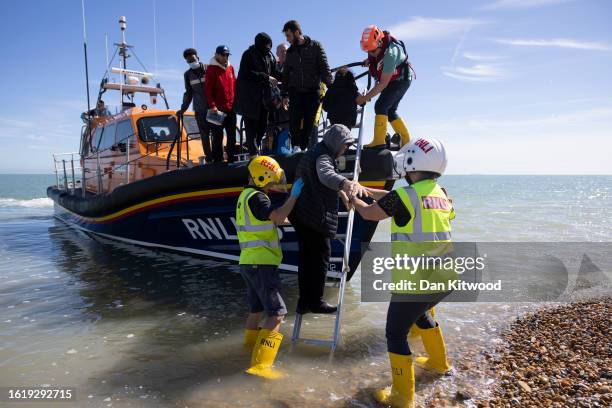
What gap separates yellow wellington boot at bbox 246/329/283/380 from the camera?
10.1 feet

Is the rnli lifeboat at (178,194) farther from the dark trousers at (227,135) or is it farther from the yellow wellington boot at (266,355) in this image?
the yellow wellington boot at (266,355)

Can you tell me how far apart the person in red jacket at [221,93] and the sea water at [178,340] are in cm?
194

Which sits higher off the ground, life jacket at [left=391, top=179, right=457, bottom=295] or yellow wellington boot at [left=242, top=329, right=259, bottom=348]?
life jacket at [left=391, top=179, right=457, bottom=295]

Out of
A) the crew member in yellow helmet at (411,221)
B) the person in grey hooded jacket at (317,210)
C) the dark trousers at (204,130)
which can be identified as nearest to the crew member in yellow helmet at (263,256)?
the person in grey hooded jacket at (317,210)

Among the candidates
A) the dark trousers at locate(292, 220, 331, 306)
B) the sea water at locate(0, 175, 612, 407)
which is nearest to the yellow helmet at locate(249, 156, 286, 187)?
the dark trousers at locate(292, 220, 331, 306)

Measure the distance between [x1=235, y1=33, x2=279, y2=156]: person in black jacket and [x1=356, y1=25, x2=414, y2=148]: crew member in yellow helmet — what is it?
1.06m

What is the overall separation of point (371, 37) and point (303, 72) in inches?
29.3

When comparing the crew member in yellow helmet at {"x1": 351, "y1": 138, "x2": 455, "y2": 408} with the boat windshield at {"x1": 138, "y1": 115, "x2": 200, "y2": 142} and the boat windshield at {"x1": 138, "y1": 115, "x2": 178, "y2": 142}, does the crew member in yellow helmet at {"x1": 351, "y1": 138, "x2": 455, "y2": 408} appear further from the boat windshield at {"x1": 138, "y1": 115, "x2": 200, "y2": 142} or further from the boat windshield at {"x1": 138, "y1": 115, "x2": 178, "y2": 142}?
the boat windshield at {"x1": 138, "y1": 115, "x2": 178, "y2": 142}

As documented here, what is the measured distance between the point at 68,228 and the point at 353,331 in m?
10.3

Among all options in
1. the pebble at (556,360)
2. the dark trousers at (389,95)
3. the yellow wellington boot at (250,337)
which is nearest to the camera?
the pebble at (556,360)

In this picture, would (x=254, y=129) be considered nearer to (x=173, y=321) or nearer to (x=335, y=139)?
(x=335, y=139)

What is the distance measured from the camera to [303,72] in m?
4.25

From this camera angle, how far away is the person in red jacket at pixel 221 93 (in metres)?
4.84

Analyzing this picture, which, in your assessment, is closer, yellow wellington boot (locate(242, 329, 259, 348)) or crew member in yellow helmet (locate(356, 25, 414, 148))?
yellow wellington boot (locate(242, 329, 259, 348))
